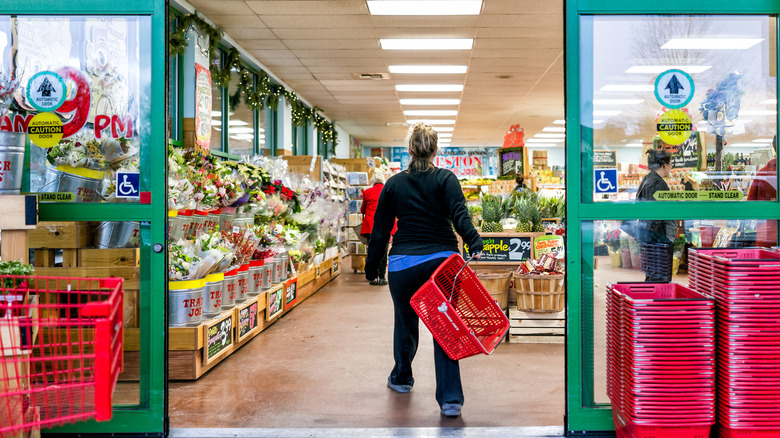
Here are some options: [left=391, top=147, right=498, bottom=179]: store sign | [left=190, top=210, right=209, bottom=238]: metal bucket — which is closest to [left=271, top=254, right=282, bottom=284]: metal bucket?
[left=190, top=210, right=209, bottom=238]: metal bucket

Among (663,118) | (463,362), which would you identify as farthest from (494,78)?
(663,118)

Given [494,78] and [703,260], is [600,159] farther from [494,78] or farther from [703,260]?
[494,78]

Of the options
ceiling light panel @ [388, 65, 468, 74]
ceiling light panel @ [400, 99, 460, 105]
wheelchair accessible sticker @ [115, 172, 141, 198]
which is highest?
ceiling light panel @ [400, 99, 460, 105]

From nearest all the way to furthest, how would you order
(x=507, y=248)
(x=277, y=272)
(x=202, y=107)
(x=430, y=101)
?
(x=507, y=248) → (x=277, y=272) → (x=202, y=107) → (x=430, y=101)

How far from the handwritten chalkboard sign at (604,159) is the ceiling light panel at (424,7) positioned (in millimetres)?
3934

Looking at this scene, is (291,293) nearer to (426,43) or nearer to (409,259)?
(409,259)

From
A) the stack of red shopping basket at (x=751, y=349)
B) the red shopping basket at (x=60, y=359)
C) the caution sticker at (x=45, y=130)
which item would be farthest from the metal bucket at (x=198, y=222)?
the stack of red shopping basket at (x=751, y=349)

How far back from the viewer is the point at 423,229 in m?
3.30

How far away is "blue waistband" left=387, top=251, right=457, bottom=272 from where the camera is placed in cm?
327

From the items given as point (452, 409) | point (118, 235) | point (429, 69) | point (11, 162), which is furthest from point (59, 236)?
point (429, 69)

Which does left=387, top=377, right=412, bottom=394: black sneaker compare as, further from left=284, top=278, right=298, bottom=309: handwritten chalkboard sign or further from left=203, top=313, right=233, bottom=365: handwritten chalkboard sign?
left=284, top=278, right=298, bottom=309: handwritten chalkboard sign

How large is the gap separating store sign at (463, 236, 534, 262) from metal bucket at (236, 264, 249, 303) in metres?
1.92

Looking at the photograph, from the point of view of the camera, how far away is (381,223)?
11.3 ft

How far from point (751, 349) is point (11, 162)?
3154mm
